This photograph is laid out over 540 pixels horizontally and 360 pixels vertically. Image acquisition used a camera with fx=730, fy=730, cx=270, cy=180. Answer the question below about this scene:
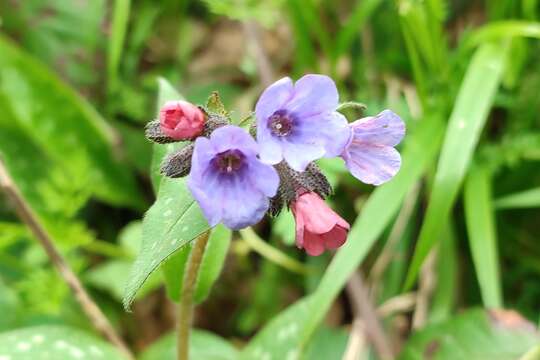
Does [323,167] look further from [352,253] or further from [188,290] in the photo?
[188,290]

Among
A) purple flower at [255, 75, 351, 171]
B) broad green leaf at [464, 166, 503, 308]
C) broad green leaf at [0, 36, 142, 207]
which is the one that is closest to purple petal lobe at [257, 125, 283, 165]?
purple flower at [255, 75, 351, 171]

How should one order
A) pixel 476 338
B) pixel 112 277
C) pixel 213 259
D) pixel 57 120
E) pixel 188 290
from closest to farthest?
pixel 188 290, pixel 213 259, pixel 476 338, pixel 112 277, pixel 57 120

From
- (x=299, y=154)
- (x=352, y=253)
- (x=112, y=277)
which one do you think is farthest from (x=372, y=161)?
(x=112, y=277)

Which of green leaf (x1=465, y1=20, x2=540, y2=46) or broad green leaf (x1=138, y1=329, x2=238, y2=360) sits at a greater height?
green leaf (x1=465, y1=20, x2=540, y2=46)

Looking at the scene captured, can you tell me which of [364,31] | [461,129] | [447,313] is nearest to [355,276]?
[447,313]

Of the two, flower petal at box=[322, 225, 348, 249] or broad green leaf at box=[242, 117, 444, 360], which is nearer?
flower petal at box=[322, 225, 348, 249]

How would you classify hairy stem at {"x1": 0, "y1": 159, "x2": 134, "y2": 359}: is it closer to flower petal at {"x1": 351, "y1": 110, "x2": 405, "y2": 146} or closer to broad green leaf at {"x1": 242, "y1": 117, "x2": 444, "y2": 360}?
broad green leaf at {"x1": 242, "y1": 117, "x2": 444, "y2": 360}
